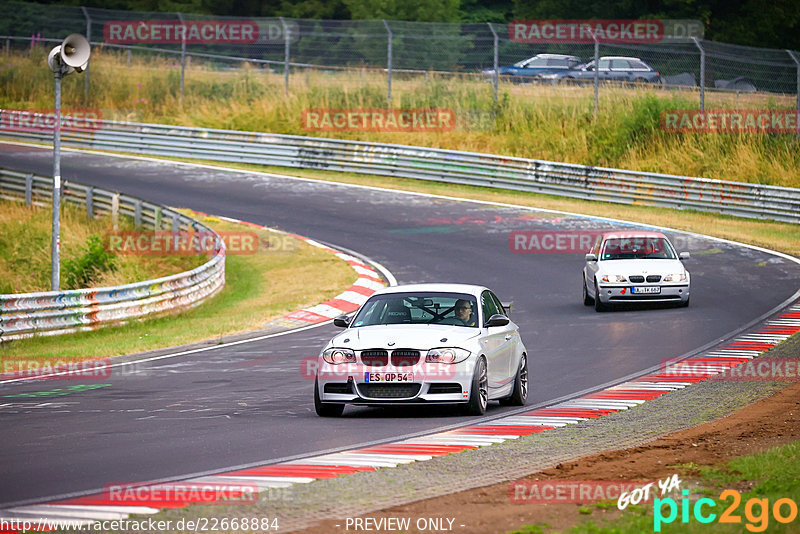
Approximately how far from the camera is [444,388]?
11.8m

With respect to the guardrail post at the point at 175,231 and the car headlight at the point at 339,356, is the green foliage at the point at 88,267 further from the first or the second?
the car headlight at the point at 339,356

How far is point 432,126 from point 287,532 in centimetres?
3610

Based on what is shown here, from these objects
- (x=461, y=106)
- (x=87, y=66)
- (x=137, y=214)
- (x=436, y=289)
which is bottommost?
(x=137, y=214)

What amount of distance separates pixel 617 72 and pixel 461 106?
623 centimetres

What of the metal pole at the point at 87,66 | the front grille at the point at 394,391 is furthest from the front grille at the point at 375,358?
the metal pole at the point at 87,66

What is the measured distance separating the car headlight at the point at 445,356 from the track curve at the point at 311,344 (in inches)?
24.7

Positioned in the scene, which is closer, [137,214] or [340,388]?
[340,388]

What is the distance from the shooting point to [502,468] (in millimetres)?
8930

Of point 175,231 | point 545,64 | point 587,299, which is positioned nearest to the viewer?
point 587,299

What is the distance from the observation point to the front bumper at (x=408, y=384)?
11727 millimetres

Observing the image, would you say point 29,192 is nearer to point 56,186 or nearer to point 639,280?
point 56,186

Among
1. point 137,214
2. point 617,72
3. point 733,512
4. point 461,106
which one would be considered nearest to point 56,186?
point 137,214

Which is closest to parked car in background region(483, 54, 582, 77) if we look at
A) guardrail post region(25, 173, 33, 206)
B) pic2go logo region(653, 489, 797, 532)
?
guardrail post region(25, 173, 33, 206)

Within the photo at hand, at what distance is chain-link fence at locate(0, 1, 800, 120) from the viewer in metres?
36.2
